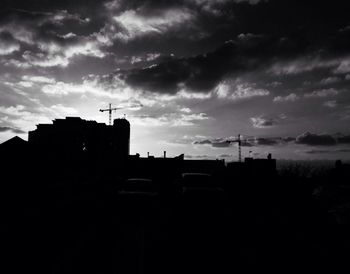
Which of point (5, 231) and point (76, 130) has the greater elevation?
point (76, 130)

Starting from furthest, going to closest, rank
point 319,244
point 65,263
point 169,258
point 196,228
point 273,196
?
1. point 273,196
2. point 196,228
3. point 319,244
4. point 169,258
5. point 65,263

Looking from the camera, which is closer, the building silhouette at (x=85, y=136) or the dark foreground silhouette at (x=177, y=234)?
the dark foreground silhouette at (x=177, y=234)

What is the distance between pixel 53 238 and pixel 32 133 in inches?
3064

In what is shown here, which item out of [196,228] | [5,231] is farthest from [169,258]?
[5,231]

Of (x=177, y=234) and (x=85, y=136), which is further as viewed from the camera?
(x=85, y=136)

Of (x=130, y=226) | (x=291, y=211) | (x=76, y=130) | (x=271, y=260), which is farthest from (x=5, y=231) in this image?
(x=76, y=130)

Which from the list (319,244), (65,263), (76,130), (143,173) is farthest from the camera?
(76,130)

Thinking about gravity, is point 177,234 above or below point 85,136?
below

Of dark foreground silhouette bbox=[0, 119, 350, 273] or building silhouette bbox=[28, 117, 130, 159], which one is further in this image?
building silhouette bbox=[28, 117, 130, 159]

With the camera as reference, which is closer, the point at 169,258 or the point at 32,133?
the point at 169,258

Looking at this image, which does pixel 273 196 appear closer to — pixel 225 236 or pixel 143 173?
pixel 225 236

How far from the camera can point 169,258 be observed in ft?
24.0

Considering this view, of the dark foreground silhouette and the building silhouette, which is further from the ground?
the building silhouette

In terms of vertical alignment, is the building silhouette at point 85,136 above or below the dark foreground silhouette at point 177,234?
above
